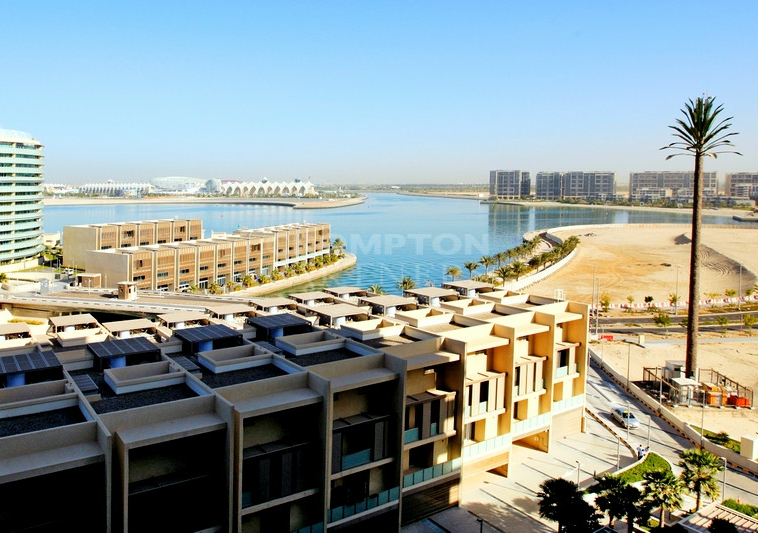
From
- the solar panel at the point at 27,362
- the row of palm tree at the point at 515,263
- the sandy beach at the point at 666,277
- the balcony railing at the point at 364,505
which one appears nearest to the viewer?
the solar panel at the point at 27,362

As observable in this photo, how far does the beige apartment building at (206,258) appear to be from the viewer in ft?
99.3

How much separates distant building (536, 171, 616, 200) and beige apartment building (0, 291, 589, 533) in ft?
496

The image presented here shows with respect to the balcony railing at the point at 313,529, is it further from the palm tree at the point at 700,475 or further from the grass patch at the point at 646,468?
the palm tree at the point at 700,475

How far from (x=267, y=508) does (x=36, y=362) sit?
3939 millimetres

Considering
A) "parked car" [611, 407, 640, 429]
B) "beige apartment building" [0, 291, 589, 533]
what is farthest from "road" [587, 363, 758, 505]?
"beige apartment building" [0, 291, 589, 533]

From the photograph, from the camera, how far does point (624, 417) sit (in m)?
14.4

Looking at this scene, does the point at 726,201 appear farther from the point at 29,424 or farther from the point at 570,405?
the point at 29,424

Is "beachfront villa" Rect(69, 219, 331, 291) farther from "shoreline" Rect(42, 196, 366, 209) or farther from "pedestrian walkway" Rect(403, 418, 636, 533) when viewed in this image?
"shoreline" Rect(42, 196, 366, 209)

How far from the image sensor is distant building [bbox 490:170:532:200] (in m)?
165

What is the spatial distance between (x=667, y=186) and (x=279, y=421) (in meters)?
166

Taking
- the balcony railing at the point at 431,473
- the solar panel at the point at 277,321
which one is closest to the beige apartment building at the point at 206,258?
the solar panel at the point at 277,321

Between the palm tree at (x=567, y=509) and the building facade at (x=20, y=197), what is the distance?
37589 millimetres

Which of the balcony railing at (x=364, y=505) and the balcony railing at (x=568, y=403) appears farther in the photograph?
the balcony railing at (x=568, y=403)

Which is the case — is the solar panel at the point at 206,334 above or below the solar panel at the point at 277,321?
below
